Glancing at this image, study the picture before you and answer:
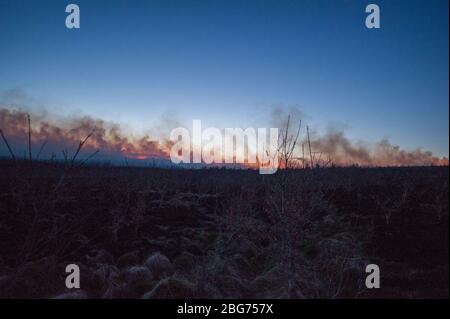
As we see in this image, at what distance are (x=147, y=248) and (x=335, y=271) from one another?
15.0 feet

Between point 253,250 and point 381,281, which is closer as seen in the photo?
point 381,281

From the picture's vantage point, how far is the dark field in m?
5.23

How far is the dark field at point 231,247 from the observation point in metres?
5.23

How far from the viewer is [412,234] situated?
364 inches

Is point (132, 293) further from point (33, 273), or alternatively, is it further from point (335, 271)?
point (335, 271)

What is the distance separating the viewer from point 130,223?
10.8 metres

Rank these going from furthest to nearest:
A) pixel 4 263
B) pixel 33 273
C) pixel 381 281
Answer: pixel 4 263
pixel 381 281
pixel 33 273

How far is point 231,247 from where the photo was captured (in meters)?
7.81
